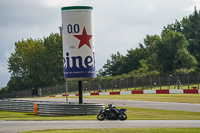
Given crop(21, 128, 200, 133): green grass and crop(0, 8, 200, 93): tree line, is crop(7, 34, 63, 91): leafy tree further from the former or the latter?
crop(21, 128, 200, 133): green grass

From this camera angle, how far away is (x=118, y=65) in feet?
475

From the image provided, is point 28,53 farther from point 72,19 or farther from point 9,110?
point 72,19

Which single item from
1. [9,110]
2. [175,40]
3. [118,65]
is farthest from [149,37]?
[9,110]

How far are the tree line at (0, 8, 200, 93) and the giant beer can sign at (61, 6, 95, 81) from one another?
2524 inches

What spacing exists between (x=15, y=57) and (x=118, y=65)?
102ft

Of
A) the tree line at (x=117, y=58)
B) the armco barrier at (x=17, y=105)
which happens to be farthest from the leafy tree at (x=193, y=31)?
the armco barrier at (x=17, y=105)

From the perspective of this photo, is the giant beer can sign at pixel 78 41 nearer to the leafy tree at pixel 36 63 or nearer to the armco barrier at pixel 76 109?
the armco barrier at pixel 76 109

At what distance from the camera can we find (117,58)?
146 meters

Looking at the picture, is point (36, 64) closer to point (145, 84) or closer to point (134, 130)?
point (145, 84)

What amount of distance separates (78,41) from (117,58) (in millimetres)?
113806

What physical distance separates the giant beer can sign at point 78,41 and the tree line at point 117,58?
64110mm

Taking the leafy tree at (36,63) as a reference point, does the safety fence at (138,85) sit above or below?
below

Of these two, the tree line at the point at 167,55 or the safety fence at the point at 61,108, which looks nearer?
the safety fence at the point at 61,108

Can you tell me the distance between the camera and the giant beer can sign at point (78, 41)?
32312mm
